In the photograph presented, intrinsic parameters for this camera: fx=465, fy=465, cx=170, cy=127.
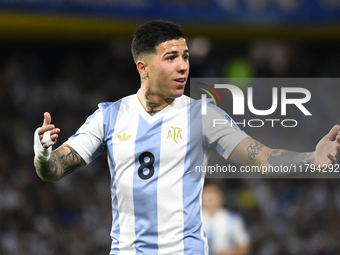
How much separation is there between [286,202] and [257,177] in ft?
2.39

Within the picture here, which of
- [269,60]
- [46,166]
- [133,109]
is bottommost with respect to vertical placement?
[46,166]

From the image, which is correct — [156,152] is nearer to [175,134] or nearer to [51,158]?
[175,134]

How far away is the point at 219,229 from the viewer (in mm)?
5629

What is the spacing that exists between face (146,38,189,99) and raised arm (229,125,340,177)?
0.55 m

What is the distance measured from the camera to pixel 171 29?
9.98ft

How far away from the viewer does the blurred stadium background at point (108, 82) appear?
815 centimetres

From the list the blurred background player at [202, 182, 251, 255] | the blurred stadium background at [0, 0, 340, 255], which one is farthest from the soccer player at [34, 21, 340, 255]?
the blurred stadium background at [0, 0, 340, 255]

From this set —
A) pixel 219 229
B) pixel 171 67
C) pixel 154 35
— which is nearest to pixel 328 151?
pixel 171 67

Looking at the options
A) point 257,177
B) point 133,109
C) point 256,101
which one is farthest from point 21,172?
point 133,109

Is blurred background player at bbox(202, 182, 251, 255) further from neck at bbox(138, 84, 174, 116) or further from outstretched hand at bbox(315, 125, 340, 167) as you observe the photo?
outstretched hand at bbox(315, 125, 340, 167)

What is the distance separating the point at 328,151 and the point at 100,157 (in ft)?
23.6

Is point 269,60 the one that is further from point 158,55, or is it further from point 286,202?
point 158,55

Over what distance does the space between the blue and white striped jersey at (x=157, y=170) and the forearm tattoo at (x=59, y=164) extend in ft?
0.15

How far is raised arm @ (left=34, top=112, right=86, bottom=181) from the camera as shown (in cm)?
275
